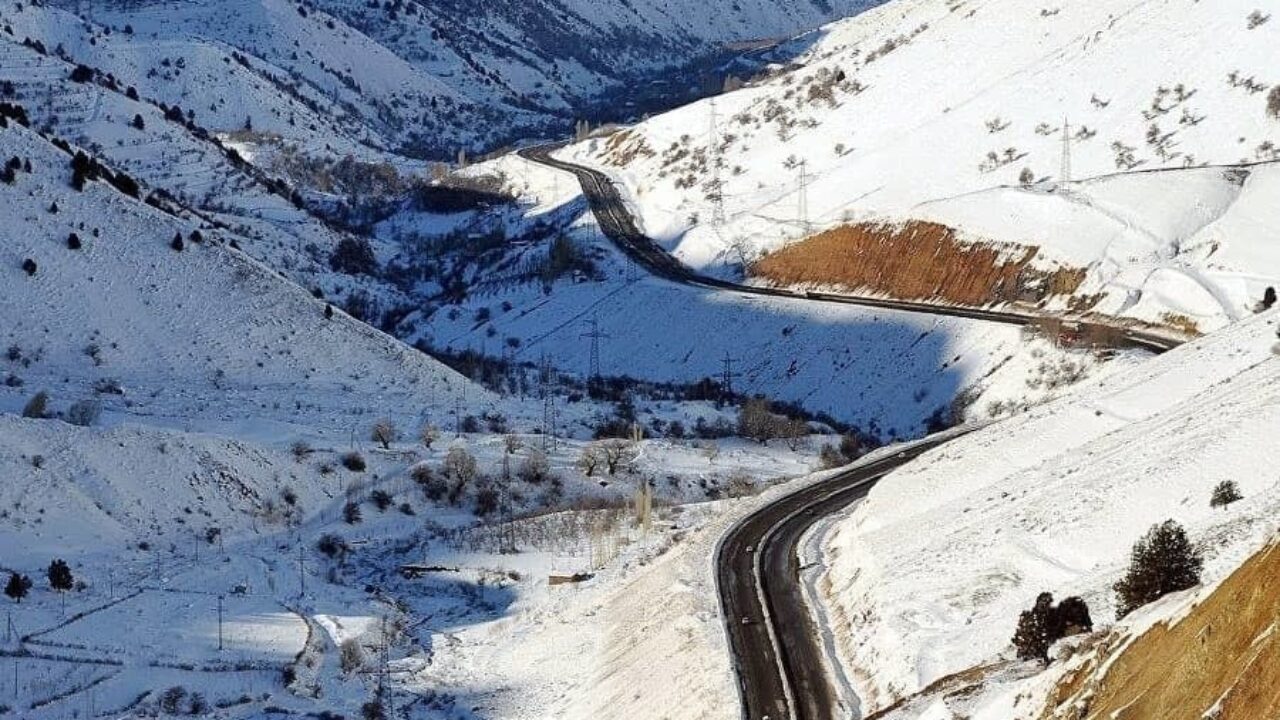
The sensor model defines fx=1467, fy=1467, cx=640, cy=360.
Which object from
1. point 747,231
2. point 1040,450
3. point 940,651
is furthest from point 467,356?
point 940,651

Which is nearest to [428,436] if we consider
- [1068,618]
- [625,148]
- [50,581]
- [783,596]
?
[50,581]

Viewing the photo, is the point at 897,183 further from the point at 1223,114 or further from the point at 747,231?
the point at 1223,114

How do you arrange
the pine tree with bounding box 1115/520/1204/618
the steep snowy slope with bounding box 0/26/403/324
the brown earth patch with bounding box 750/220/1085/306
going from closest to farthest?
the pine tree with bounding box 1115/520/1204/618
the brown earth patch with bounding box 750/220/1085/306
the steep snowy slope with bounding box 0/26/403/324

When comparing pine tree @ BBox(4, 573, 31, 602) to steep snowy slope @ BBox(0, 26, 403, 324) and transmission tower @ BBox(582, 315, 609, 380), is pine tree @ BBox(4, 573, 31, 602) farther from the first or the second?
steep snowy slope @ BBox(0, 26, 403, 324)

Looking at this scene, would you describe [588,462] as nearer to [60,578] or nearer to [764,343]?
[60,578]

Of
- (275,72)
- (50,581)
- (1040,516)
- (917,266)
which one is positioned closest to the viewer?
(1040,516)

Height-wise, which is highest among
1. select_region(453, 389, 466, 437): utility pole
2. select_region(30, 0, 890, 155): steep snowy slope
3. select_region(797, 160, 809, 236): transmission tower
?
select_region(30, 0, 890, 155): steep snowy slope

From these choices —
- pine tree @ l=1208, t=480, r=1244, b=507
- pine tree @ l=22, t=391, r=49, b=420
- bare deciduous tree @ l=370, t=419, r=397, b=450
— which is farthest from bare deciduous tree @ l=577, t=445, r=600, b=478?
pine tree @ l=1208, t=480, r=1244, b=507

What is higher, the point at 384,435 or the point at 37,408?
the point at 37,408
